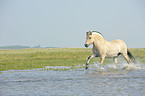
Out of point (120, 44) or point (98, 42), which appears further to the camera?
point (120, 44)

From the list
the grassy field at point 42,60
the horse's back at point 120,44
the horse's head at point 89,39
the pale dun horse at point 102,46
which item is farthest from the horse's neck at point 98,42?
the grassy field at point 42,60

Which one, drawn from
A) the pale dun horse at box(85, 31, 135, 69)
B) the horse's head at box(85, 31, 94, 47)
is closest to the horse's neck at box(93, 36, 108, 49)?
the pale dun horse at box(85, 31, 135, 69)

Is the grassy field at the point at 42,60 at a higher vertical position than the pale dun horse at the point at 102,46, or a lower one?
lower

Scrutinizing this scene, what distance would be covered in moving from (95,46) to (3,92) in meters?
8.79

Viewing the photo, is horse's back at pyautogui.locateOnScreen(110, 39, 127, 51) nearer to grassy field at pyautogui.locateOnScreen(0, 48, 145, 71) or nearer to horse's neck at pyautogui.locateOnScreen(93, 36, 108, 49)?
horse's neck at pyautogui.locateOnScreen(93, 36, 108, 49)

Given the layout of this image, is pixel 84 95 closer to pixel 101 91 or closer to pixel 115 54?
pixel 101 91

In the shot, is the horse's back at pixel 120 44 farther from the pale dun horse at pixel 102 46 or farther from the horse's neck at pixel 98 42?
the horse's neck at pixel 98 42

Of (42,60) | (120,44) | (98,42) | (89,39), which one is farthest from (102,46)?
(42,60)

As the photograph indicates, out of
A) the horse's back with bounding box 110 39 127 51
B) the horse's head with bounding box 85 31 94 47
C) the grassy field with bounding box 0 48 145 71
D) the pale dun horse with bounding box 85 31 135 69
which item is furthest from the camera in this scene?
the grassy field with bounding box 0 48 145 71

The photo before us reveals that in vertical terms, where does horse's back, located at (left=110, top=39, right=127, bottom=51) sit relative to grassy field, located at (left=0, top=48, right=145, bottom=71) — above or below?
above

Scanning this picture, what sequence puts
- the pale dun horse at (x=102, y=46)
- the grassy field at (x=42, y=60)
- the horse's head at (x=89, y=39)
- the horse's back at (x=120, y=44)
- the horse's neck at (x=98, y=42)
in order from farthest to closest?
1. the grassy field at (x=42, y=60)
2. the horse's back at (x=120, y=44)
3. the horse's neck at (x=98, y=42)
4. the pale dun horse at (x=102, y=46)
5. the horse's head at (x=89, y=39)

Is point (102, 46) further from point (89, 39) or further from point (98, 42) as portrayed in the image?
point (89, 39)

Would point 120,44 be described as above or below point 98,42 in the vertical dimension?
below

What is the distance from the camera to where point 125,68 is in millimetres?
17422
